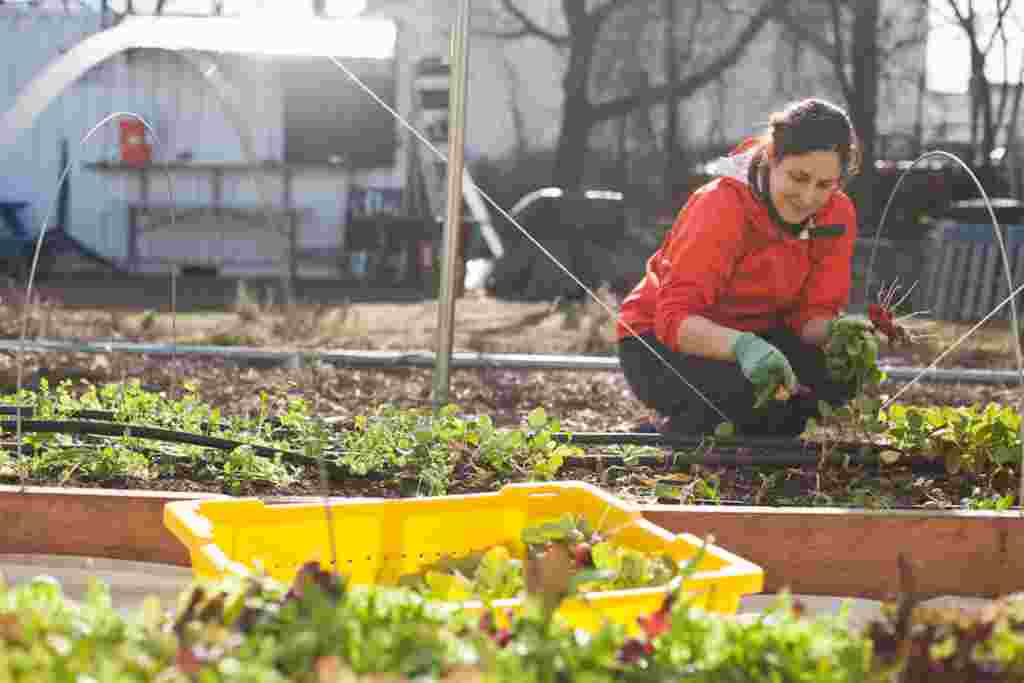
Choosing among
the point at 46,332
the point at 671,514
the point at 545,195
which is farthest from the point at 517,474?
the point at 545,195

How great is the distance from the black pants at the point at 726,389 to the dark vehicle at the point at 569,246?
18.6 ft

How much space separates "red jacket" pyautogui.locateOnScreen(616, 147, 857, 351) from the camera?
3277 mm

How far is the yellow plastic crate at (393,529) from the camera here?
1825mm

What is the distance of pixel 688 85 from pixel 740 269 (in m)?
9.92

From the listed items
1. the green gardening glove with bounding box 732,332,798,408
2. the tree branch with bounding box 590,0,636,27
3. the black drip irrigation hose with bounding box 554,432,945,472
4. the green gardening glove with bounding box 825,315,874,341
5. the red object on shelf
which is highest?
the tree branch with bounding box 590,0,636,27

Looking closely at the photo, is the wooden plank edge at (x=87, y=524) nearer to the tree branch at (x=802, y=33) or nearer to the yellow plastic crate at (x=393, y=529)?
the yellow plastic crate at (x=393, y=529)

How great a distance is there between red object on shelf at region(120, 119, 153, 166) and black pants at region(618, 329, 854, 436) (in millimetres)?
7275

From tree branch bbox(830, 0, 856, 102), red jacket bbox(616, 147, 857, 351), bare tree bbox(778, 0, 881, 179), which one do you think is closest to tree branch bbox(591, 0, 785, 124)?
bare tree bbox(778, 0, 881, 179)

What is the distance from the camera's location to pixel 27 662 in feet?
3.49

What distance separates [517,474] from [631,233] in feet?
30.2

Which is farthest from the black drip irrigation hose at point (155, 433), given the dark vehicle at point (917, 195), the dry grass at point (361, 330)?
the dark vehicle at point (917, 195)

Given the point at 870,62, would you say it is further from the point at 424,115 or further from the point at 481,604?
the point at 481,604

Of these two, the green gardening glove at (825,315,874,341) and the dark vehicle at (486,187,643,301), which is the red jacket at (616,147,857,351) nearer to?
the green gardening glove at (825,315,874,341)

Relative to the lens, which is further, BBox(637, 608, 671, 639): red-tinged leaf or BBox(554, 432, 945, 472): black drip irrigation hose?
BBox(554, 432, 945, 472): black drip irrigation hose
